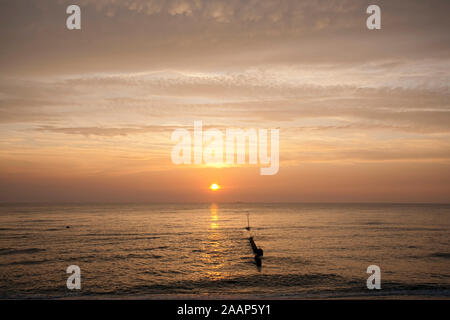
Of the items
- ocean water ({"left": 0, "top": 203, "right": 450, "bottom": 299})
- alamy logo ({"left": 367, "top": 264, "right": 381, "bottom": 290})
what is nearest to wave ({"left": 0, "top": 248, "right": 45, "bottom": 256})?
ocean water ({"left": 0, "top": 203, "right": 450, "bottom": 299})

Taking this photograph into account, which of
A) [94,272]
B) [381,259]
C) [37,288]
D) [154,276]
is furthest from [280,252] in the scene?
[37,288]

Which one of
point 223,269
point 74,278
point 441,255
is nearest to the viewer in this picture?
point 74,278

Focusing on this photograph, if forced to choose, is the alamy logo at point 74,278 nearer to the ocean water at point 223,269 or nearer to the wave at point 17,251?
the ocean water at point 223,269

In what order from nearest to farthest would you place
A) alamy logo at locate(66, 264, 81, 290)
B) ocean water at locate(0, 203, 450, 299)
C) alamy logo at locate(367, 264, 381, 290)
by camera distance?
ocean water at locate(0, 203, 450, 299) < alamy logo at locate(367, 264, 381, 290) < alamy logo at locate(66, 264, 81, 290)

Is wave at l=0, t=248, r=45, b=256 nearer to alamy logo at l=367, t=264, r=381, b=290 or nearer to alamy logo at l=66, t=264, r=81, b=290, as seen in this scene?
alamy logo at l=66, t=264, r=81, b=290

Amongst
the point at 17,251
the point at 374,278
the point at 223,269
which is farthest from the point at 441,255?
the point at 17,251

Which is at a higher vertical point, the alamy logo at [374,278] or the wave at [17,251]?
the alamy logo at [374,278]

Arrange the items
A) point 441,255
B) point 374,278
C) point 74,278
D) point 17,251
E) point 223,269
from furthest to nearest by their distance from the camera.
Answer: point 17,251, point 441,255, point 223,269, point 74,278, point 374,278

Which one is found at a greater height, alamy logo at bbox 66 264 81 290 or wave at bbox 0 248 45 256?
alamy logo at bbox 66 264 81 290

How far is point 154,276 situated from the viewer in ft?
91.4

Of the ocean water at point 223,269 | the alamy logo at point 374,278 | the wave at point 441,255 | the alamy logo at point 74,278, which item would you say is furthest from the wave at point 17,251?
the wave at point 441,255

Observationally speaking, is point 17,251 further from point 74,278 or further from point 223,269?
Result: point 223,269
